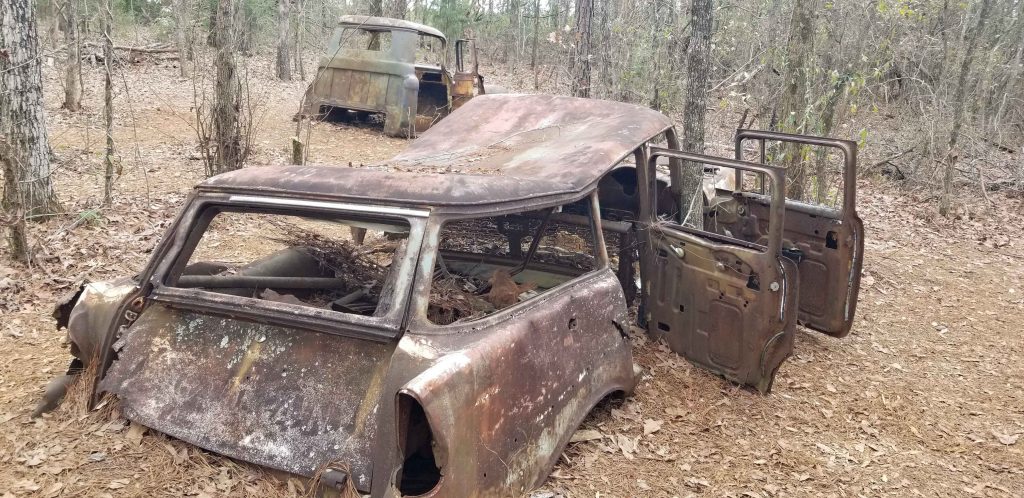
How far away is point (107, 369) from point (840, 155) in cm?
1095

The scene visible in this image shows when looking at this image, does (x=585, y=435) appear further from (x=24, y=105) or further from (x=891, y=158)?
(x=891, y=158)

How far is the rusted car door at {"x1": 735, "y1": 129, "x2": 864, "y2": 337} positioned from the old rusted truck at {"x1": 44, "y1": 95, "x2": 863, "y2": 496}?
0.02m

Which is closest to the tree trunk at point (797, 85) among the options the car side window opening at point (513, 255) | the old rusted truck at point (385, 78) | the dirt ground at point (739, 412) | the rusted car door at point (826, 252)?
the dirt ground at point (739, 412)

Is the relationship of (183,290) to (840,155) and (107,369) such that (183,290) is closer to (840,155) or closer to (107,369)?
(107,369)

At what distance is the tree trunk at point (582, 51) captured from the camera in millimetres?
9578

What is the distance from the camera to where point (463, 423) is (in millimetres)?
2471

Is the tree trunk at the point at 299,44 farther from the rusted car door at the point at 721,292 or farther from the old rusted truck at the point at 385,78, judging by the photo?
the rusted car door at the point at 721,292

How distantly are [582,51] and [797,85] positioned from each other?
344 cm

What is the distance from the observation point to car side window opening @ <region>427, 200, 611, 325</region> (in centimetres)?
397

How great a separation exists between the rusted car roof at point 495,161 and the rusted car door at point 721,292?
464 millimetres

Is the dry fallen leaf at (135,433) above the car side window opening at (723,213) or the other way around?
the other way around

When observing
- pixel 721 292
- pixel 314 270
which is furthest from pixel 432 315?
pixel 721 292

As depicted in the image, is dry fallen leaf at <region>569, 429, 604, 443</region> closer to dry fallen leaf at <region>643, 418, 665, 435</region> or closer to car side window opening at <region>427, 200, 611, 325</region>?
dry fallen leaf at <region>643, 418, 665, 435</region>

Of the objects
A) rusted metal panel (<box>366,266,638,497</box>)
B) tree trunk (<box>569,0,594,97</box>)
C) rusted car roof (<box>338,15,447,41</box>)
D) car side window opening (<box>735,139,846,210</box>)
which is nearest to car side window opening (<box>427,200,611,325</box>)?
rusted metal panel (<box>366,266,638,497</box>)
